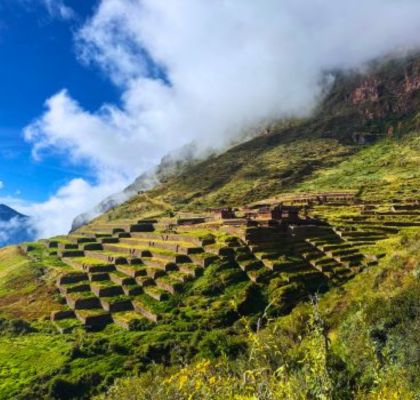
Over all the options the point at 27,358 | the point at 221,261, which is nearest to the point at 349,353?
the point at 221,261

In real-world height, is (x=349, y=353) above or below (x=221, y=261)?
below

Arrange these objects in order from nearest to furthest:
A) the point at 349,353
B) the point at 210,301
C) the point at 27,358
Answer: the point at 349,353 → the point at 27,358 → the point at 210,301

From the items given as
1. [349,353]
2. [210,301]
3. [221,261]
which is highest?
[221,261]

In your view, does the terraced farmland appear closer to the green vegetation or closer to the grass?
the grass

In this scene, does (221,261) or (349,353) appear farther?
(221,261)

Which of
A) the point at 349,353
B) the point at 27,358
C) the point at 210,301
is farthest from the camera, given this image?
the point at 210,301

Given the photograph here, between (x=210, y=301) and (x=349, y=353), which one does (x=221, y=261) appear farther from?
(x=349, y=353)

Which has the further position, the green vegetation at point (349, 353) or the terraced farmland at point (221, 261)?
the terraced farmland at point (221, 261)

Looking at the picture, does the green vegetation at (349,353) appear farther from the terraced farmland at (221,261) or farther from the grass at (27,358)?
the grass at (27,358)

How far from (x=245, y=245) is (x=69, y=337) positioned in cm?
2672

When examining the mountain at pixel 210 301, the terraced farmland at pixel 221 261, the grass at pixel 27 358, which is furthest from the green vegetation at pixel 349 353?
the grass at pixel 27 358

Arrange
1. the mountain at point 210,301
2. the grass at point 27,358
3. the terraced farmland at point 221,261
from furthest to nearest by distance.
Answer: the terraced farmland at point 221,261, the grass at point 27,358, the mountain at point 210,301

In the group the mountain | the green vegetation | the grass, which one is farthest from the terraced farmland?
the green vegetation

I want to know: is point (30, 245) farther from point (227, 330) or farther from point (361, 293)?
point (361, 293)
